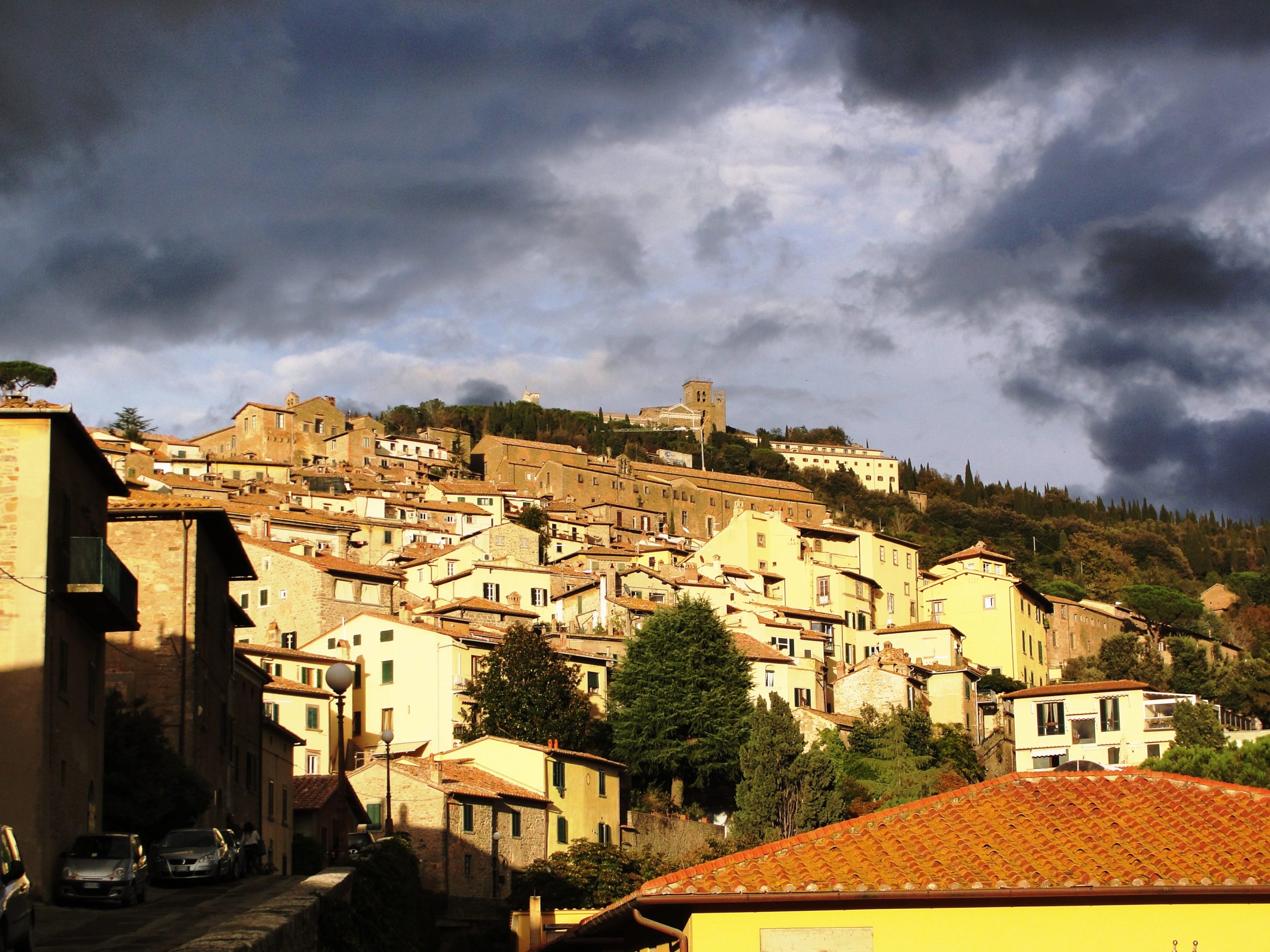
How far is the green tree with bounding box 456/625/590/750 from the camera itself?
198 feet

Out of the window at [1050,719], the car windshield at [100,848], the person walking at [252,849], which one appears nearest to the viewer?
the car windshield at [100,848]

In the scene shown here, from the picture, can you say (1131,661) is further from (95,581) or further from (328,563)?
(95,581)

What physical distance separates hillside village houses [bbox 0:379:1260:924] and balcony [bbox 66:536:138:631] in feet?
0.20

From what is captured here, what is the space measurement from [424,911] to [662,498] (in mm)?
108183

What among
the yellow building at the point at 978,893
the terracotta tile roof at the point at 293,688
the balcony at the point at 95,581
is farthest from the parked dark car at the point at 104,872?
the terracotta tile roof at the point at 293,688

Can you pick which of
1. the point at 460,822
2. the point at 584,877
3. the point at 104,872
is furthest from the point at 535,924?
the point at 584,877

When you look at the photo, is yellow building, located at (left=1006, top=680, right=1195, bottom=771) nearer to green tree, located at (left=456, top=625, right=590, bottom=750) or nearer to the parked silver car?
green tree, located at (left=456, top=625, right=590, bottom=750)

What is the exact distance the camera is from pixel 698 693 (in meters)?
63.3

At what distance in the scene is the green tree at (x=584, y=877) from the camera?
1898 inches

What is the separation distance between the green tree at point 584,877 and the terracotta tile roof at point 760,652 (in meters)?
20.6

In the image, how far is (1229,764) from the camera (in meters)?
44.8

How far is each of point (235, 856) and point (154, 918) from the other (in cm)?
771

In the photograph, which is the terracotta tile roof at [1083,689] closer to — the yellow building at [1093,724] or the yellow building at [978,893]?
the yellow building at [1093,724]

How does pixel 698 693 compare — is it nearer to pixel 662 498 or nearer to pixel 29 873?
pixel 29 873
